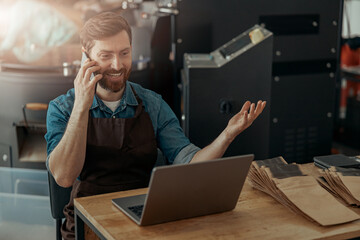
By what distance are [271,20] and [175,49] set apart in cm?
63

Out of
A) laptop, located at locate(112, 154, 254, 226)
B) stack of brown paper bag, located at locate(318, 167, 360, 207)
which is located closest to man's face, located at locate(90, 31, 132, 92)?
laptop, located at locate(112, 154, 254, 226)

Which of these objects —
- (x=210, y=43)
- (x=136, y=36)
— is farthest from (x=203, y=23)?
(x=136, y=36)

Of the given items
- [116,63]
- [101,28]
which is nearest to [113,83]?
[116,63]

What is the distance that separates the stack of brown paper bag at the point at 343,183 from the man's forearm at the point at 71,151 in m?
0.82

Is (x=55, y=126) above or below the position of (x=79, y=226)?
above

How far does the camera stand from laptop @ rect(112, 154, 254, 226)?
1447 mm

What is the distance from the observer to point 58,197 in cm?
203

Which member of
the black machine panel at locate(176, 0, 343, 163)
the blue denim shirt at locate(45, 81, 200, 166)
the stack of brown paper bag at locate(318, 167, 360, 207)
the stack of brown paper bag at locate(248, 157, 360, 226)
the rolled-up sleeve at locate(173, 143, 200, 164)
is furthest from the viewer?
the black machine panel at locate(176, 0, 343, 163)

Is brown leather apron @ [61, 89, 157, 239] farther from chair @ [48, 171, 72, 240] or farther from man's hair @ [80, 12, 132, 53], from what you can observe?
man's hair @ [80, 12, 132, 53]

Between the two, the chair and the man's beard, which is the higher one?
the man's beard

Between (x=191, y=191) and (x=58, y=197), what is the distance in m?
0.71

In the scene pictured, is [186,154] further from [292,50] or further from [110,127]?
[292,50]

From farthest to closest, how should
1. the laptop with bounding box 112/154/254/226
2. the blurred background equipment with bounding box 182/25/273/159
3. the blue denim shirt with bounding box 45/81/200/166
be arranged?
the blurred background equipment with bounding box 182/25/273/159
the blue denim shirt with bounding box 45/81/200/166
the laptop with bounding box 112/154/254/226

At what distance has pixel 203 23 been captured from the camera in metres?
3.20
